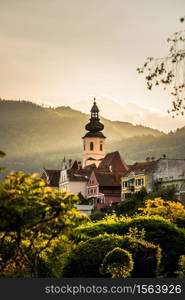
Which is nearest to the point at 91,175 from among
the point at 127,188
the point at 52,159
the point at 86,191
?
the point at 86,191

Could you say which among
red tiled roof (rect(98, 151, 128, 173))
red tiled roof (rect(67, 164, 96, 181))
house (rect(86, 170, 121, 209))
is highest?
red tiled roof (rect(98, 151, 128, 173))

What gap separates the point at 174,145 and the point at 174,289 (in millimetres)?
161402

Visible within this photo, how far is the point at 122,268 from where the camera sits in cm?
1853

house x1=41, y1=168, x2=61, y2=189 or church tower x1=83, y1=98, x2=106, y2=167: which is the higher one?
church tower x1=83, y1=98, x2=106, y2=167

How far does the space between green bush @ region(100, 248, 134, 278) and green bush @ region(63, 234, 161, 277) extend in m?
0.88

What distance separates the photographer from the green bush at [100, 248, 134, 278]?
727 inches

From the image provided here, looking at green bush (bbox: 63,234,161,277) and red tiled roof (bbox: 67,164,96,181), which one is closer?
green bush (bbox: 63,234,161,277)

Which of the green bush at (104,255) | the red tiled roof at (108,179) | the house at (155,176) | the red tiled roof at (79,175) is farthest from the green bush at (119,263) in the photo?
the red tiled roof at (79,175)

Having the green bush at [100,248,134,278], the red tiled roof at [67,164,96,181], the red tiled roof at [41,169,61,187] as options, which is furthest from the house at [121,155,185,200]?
the green bush at [100,248,134,278]

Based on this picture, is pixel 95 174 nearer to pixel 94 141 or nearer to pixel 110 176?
pixel 110 176

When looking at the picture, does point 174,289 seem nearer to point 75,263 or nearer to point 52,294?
point 52,294

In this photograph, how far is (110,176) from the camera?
93.2 metres

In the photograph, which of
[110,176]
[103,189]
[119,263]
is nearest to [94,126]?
[110,176]

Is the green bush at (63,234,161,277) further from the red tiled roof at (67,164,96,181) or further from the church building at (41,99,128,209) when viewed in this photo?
the red tiled roof at (67,164,96,181)
